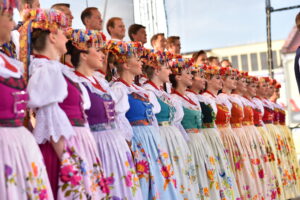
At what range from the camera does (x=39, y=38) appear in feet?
9.20

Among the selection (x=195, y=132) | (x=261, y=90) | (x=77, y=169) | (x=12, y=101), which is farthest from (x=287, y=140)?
(x=12, y=101)

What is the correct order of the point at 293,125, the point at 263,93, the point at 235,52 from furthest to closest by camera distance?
the point at 235,52, the point at 293,125, the point at 263,93

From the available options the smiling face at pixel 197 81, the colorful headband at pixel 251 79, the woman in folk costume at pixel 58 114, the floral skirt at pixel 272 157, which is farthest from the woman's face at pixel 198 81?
the woman in folk costume at pixel 58 114

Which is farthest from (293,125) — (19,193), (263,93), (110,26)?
(19,193)

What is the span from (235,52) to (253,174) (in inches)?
450

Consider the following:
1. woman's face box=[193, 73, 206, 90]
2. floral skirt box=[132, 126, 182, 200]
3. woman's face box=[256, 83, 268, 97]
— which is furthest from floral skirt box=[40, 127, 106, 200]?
woman's face box=[256, 83, 268, 97]

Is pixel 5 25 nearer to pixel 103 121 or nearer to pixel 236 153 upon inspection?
pixel 103 121

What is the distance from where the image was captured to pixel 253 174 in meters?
5.64

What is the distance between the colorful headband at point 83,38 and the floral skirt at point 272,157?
3.61m

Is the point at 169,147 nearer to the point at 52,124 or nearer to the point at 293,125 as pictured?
the point at 52,124

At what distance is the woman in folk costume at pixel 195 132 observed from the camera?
15.1 feet

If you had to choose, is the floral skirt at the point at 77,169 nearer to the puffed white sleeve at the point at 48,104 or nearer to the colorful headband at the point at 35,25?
the puffed white sleeve at the point at 48,104

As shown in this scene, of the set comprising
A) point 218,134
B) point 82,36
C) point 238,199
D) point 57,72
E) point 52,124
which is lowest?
point 238,199

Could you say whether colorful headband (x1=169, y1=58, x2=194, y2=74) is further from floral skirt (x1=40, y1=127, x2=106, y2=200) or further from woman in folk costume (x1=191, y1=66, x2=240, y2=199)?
floral skirt (x1=40, y1=127, x2=106, y2=200)
